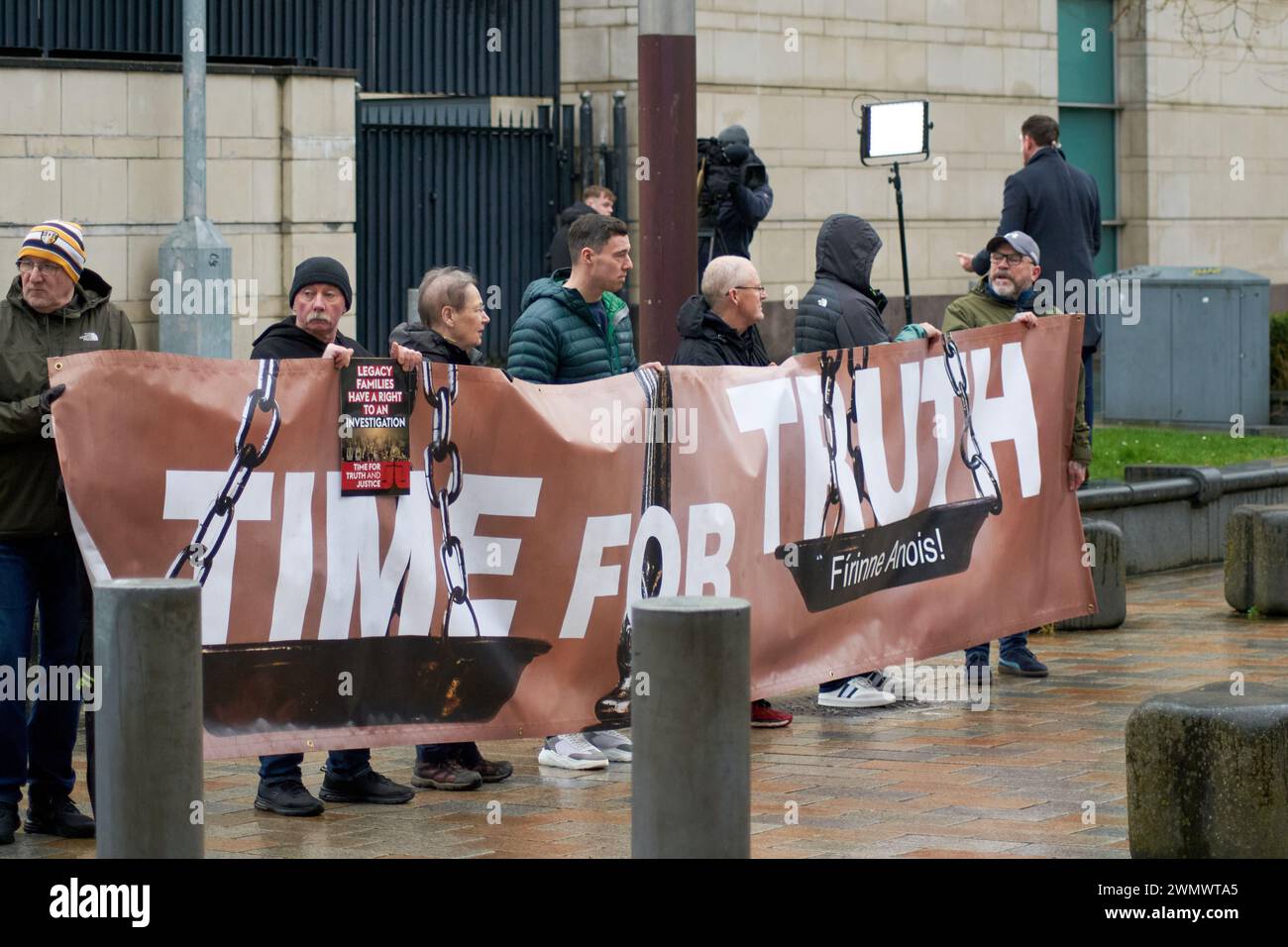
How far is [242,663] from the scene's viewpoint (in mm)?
6902

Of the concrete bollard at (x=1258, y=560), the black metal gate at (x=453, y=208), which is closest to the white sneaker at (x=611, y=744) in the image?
the concrete bollard at (x=1258, y=560)

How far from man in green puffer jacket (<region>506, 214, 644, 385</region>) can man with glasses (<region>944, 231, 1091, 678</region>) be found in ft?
6.50

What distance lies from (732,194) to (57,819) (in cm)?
860

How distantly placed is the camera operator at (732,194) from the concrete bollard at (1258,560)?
4.39 metres

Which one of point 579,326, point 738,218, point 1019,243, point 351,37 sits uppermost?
point 351,37

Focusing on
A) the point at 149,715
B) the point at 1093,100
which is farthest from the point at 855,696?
the point at 1093,100

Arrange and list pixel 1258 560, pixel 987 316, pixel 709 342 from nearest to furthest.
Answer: pixel 709 342 → pixel 987 316 → pixel 1258 560

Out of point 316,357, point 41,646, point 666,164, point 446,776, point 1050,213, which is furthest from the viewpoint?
point 1050,213

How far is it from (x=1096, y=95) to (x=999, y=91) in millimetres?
2529

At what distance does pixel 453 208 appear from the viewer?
59.9ft

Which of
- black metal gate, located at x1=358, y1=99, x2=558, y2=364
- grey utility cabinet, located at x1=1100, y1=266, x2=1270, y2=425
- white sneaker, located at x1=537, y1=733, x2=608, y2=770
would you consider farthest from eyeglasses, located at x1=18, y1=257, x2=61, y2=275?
grey utility cabinet, located at x1=1100, y1=266, x2=1270, y2=425

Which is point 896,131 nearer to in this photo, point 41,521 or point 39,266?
point 39,266
